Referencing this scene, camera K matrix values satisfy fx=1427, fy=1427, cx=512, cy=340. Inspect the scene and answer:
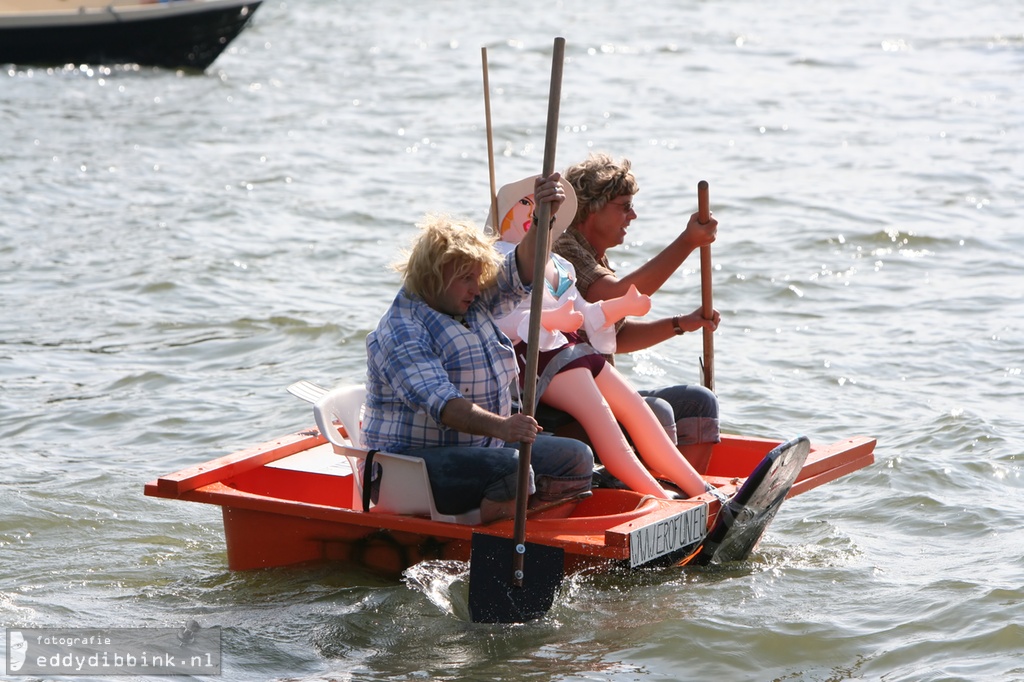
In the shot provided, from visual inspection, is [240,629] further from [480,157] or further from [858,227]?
[480,157]

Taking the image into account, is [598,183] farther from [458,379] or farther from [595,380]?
[458,379]

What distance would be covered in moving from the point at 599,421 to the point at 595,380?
16 centimetres

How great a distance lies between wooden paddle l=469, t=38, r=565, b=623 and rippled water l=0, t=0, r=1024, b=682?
0.10 m

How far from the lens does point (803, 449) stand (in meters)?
4.63

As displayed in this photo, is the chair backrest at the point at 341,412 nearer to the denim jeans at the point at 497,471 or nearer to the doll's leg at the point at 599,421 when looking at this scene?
the denim jeans at the point at 497,471

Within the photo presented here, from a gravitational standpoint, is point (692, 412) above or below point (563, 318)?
below

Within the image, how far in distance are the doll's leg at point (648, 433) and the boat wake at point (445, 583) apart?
2.54 feet

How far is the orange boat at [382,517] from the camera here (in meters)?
4.45

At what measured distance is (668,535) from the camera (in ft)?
14.7

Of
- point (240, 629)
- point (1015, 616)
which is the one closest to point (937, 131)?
point (1015, 616)

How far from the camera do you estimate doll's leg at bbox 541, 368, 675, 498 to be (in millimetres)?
4785

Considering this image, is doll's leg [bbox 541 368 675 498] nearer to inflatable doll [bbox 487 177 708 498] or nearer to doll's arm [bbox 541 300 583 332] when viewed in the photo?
inflatable doll [bbox 487 177 708 498]

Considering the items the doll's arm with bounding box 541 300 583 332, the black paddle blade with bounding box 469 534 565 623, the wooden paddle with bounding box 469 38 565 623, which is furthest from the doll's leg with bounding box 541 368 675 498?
the black paddle blade with bounding box 469 534 565 623

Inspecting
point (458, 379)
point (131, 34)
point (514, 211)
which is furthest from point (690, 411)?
point (131, 34)
